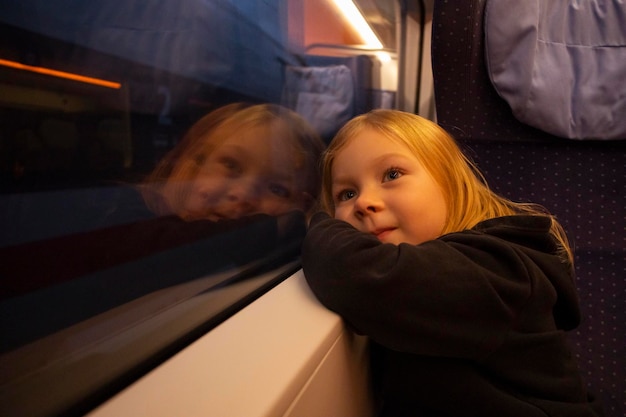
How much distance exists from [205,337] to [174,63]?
0.42 meters

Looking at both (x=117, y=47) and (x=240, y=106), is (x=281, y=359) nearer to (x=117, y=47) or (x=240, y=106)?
(x=117, y=47)

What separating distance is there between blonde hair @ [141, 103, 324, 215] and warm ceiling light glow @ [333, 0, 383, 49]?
60 cm

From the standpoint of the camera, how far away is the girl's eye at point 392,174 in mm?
785

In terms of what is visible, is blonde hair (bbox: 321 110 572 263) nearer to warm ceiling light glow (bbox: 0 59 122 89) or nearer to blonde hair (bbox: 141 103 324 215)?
blonde hair (bbox: 141 103 324 215)

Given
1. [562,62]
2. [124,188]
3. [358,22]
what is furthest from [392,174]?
[358,22]

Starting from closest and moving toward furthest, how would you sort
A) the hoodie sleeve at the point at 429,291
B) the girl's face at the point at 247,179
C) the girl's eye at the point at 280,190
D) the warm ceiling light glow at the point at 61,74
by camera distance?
the warm ceiling light glow at the point at 61,74 → the hoodie sleeve at the point at 429,291 → the girl's face at the point at 247,179 → the girl's eye at the point at 280,190

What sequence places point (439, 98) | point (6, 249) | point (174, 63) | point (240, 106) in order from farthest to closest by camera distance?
point (439, 98)
point (240, 106)
point (174, 63)
point (6, 249)

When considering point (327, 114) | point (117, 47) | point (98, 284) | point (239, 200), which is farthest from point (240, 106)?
point (327, 114)

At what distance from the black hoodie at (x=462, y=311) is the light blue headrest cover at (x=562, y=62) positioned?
0.54m

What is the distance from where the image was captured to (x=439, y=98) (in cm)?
116

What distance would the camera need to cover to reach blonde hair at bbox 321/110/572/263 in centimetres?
81

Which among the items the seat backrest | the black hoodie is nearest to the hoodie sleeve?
the black hoodie

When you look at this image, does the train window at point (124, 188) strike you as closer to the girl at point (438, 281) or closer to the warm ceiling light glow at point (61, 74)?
the warm ceiling light glow at point (61, 74)

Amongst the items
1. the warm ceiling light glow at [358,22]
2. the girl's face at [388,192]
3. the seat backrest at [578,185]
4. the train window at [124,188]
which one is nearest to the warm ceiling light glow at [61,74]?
the train window at [124,188]
